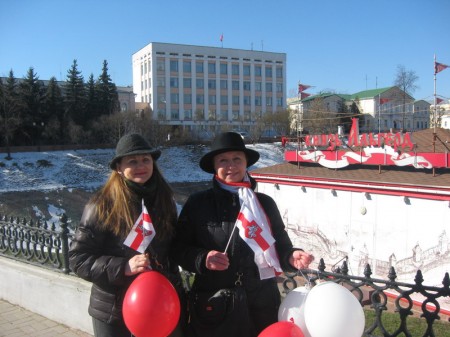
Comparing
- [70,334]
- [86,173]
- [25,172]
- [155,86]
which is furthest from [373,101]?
[70,334]

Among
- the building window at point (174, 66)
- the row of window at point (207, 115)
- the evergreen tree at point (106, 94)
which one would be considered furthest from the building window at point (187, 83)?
the evergreen tree at point (106, 94)

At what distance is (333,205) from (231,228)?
13765mm

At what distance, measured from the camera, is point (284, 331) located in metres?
2.30

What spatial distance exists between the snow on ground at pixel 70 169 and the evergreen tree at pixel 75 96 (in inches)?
337

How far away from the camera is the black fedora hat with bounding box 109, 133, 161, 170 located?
2783 millimetres

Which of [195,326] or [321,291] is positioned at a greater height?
[321,291]

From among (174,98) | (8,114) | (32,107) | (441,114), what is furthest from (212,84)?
(441,114)

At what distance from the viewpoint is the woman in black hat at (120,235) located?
2.58 m

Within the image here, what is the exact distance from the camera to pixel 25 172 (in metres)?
37.0

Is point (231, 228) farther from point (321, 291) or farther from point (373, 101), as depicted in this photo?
point (373, 101)

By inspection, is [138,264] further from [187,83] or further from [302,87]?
[187,83]

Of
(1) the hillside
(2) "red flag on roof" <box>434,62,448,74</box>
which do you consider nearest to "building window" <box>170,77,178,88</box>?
(1) the hillside

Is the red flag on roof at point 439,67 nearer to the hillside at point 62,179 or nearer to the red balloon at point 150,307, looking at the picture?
the red balloon at point 150,307

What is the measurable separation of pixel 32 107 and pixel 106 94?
1021 centimetres
